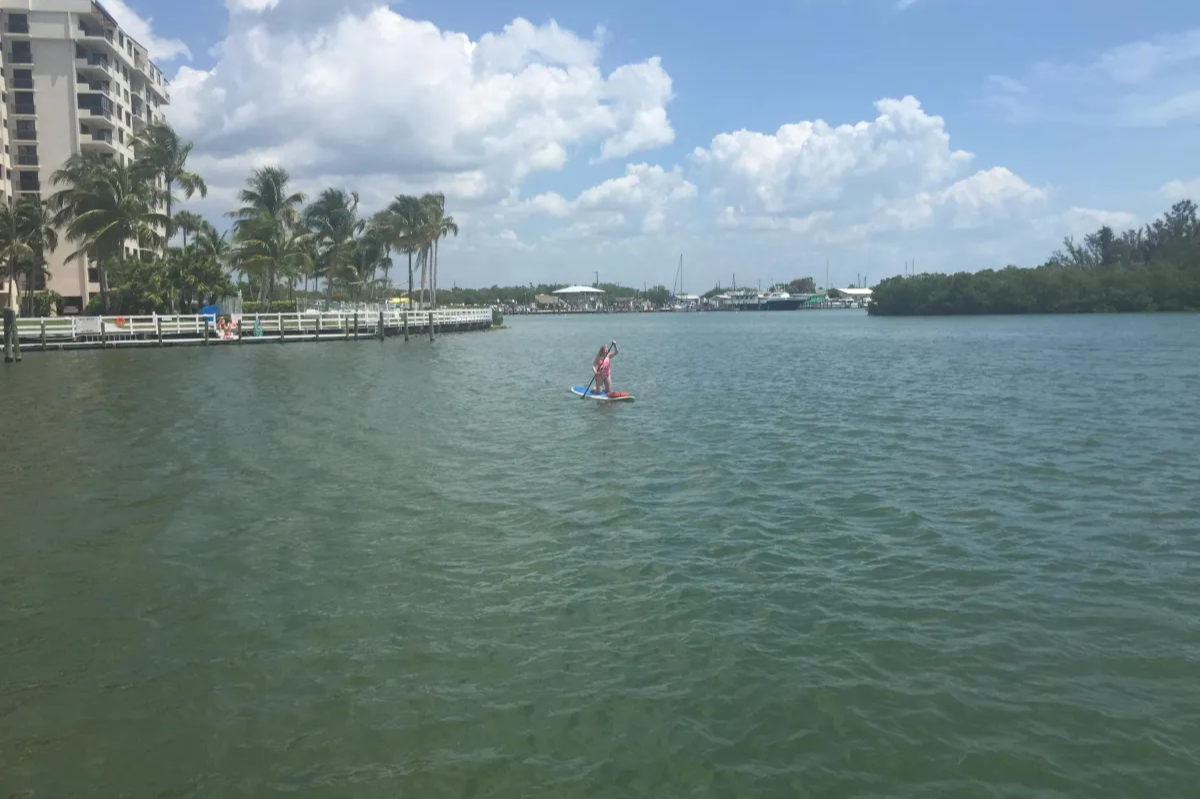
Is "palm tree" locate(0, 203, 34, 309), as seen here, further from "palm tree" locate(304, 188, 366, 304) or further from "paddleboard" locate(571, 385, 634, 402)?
"paddleboard" locate(571, 385, 634, 402)

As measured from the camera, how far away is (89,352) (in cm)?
5231

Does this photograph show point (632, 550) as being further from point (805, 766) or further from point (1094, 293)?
point (1094, 293)

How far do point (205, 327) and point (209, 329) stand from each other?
425 millimetres

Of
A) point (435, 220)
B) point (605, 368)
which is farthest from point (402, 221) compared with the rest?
point (605, 368)

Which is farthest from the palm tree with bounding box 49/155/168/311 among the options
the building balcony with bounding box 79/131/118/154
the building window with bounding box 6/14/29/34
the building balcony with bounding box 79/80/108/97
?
the building window with bounding box 6/14/29/34

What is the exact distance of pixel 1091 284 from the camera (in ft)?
421

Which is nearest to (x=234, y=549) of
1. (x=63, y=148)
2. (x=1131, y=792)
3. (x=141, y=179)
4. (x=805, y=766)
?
(x=805, y=766)

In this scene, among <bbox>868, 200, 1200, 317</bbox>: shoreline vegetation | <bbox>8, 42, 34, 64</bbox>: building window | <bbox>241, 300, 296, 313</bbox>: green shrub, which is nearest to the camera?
<bbox>8, 42, 34, 64</bbox>: building window

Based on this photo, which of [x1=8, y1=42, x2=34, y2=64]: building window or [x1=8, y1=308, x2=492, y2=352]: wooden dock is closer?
[x1=8, y1=308, x2=492, y2=352]: wooden dock

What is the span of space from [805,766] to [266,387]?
99.2 feet

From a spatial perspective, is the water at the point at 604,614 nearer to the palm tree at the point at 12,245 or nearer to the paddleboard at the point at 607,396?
the paddleboard at the point at 607,396

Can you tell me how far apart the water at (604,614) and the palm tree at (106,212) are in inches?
1657

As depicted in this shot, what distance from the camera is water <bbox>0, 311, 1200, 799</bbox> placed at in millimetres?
6797

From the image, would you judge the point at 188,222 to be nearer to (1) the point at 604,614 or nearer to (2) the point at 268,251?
(2) the point at 268,251
